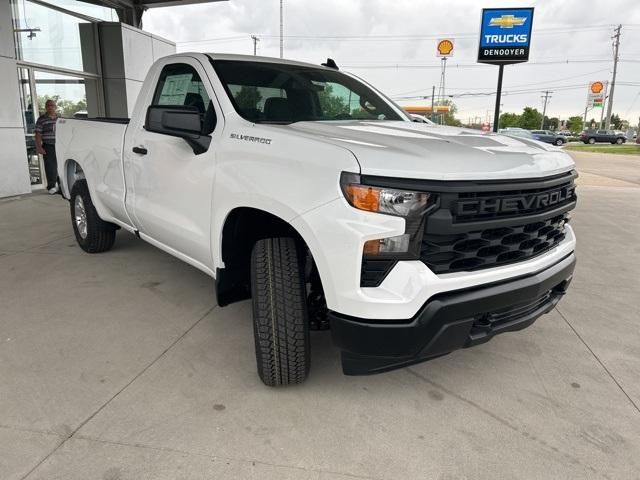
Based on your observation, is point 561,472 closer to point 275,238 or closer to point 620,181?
point 275,238

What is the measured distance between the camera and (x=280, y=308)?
2.57m

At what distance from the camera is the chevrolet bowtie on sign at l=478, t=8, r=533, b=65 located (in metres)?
9.43

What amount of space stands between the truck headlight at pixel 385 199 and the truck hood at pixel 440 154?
0.07 metres

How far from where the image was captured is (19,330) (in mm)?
3496

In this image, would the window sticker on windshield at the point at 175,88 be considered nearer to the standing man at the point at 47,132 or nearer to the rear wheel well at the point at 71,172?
the rear wheel well at the point at 71,172

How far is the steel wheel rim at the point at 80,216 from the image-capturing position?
5.20 metres

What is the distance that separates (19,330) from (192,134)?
189 centimetres

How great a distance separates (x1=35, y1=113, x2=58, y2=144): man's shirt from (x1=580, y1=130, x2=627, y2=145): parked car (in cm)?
5252

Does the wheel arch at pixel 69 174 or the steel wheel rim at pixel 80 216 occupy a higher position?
the wheel arch at pixel 69 174

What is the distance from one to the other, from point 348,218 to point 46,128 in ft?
28.5

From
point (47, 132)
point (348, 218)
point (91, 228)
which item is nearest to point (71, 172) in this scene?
point (91, 228)

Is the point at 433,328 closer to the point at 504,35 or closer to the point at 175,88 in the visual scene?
the point at 175,88

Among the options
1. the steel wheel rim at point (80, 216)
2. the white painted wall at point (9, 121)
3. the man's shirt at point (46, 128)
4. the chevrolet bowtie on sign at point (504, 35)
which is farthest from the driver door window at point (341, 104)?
the white painted wall at point (9, 121)

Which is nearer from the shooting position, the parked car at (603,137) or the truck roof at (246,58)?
the truck roof at (246,58)
